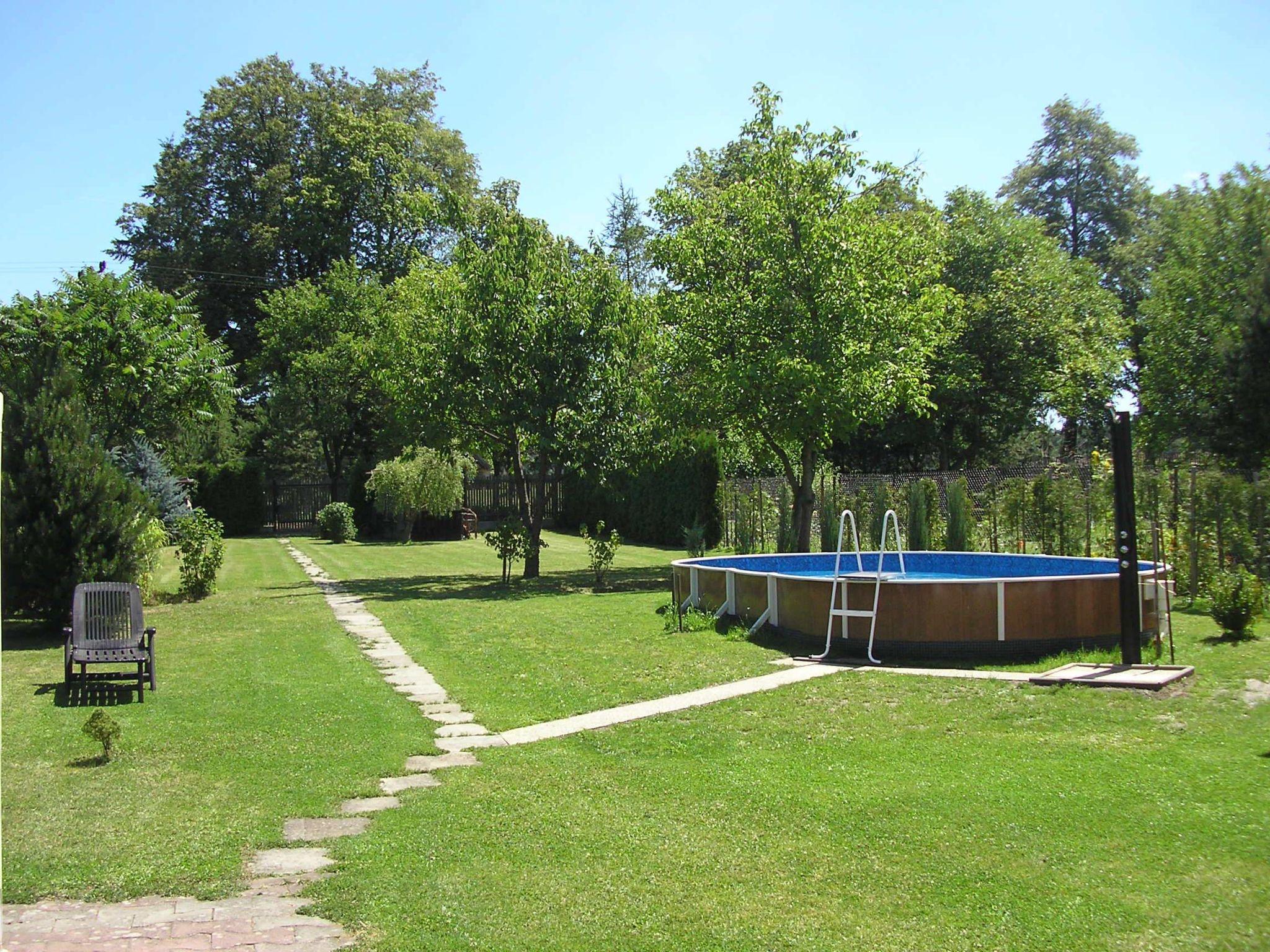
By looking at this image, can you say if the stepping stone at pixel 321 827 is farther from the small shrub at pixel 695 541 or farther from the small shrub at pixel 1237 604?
the small shrub at pixel 695 541

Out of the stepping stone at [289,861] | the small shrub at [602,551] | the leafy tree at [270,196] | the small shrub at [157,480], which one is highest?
the leafy tree at [270,196]

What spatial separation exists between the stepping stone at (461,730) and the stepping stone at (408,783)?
3.74 ft

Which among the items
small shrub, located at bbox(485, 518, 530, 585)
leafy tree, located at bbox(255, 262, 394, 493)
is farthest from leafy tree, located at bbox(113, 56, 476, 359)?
Result: small shrub, located at bbox(485, 518, 530, 585)

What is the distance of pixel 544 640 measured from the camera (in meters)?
13.2

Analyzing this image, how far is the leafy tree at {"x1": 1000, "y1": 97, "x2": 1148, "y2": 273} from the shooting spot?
49.1 meters

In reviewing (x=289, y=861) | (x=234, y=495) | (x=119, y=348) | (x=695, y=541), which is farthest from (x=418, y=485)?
(x=289, y=861)

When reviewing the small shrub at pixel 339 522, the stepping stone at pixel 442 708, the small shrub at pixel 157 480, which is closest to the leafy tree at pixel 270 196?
the small shrub at pixel 339 522

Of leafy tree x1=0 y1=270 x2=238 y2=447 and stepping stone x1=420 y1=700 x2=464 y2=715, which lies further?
leafy tree x1=0 y1=270 x2=238 y2=447

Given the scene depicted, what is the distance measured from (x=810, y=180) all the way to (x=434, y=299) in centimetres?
839

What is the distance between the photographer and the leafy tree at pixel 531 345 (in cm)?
2144

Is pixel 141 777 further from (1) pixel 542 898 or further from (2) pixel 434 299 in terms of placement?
(2) pixel 434 299

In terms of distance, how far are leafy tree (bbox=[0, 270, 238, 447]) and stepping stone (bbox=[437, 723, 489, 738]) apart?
12.4m

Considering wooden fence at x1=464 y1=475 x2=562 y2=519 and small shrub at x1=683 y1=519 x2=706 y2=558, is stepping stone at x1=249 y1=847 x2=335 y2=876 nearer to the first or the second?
small shrub at x1=683 y1=519 x2=706 y2=558

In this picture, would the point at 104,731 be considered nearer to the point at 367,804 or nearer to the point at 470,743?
the point at 367,804
